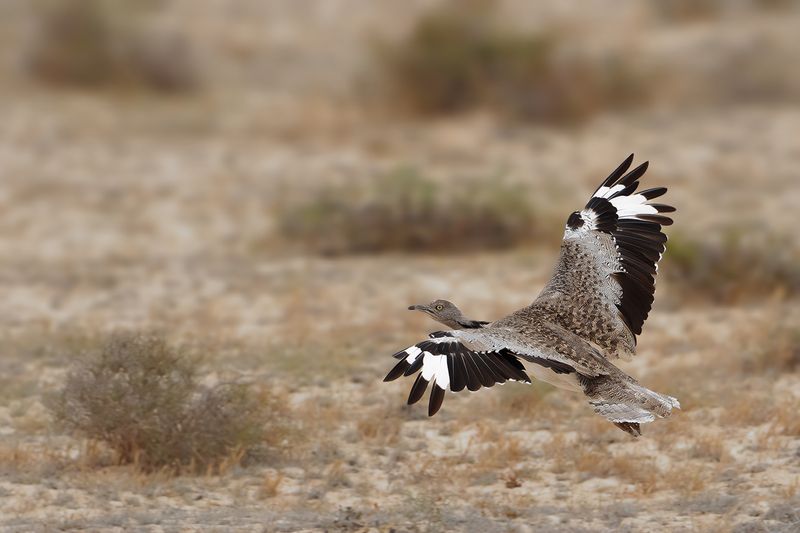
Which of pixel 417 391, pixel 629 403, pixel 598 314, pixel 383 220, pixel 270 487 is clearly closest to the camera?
pixel 417 391

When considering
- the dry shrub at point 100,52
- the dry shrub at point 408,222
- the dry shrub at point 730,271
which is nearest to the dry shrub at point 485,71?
the dry shrub at point 100,52

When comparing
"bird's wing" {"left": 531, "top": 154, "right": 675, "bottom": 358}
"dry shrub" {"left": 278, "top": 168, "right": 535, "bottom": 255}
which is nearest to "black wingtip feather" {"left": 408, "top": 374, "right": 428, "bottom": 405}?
"bird's wing" {"left": 531, "top": 154, "right": 675, "bottom": 358}

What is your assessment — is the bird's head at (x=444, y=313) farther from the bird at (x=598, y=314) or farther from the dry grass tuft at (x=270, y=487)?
the dry grass tuft at (x=270, y=487)

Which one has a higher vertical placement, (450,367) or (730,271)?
(730,271)

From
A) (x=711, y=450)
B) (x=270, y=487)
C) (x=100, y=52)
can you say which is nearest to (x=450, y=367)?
(x=270, y=487)

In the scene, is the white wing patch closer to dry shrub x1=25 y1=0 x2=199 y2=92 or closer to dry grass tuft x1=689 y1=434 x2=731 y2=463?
dry grass tuft x1=689 y1=434 x2=731 y2=463

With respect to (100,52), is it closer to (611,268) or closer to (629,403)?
(611,268)

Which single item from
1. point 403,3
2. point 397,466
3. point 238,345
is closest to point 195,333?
point 238,345

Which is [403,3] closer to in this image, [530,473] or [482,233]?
[482,233]

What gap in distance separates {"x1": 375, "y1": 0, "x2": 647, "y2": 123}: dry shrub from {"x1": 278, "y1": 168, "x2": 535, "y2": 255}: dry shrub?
3.86 meters

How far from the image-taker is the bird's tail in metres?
6.35

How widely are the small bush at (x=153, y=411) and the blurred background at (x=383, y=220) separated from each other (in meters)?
0.16

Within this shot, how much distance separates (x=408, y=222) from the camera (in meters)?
12.5

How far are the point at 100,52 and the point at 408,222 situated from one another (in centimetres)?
746
